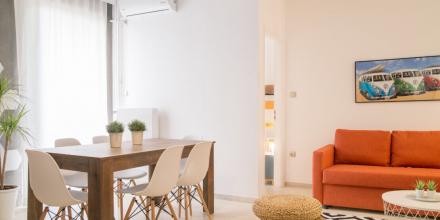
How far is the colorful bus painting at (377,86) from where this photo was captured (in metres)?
4.73

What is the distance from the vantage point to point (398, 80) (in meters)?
4.69

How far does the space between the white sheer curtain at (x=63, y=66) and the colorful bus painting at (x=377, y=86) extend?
11.9ft

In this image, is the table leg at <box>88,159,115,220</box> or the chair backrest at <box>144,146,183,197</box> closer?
the table leg at <box>88,159,115,220</box>

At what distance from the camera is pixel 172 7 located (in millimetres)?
4938

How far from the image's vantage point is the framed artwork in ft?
14.8

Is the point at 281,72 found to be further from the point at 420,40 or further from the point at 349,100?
the point at 420,40

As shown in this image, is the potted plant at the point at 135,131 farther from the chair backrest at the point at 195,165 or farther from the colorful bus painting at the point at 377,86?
the colorful bus painting at the point at 377,86

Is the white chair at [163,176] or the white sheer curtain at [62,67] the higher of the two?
the white sheer curtain at [62,67]

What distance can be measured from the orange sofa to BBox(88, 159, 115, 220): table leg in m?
2.44

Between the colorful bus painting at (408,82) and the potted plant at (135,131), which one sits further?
the colorful bus painting at (408,82)

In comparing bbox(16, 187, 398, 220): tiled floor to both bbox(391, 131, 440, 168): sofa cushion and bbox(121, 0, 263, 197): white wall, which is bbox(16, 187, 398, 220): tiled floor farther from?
bbox(391, 131, 440, 168): sofa cushion

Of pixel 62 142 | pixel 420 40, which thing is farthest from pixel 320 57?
pixel 62 142

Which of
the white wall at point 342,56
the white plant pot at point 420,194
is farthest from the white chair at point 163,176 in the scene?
the white wall at point 342,56

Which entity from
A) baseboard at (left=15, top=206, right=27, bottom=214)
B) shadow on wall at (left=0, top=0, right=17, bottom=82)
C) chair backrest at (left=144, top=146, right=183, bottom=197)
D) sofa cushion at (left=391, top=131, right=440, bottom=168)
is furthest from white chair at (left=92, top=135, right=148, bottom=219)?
sofa cushion at (left=391, top=131, right=440, bottom=168)
